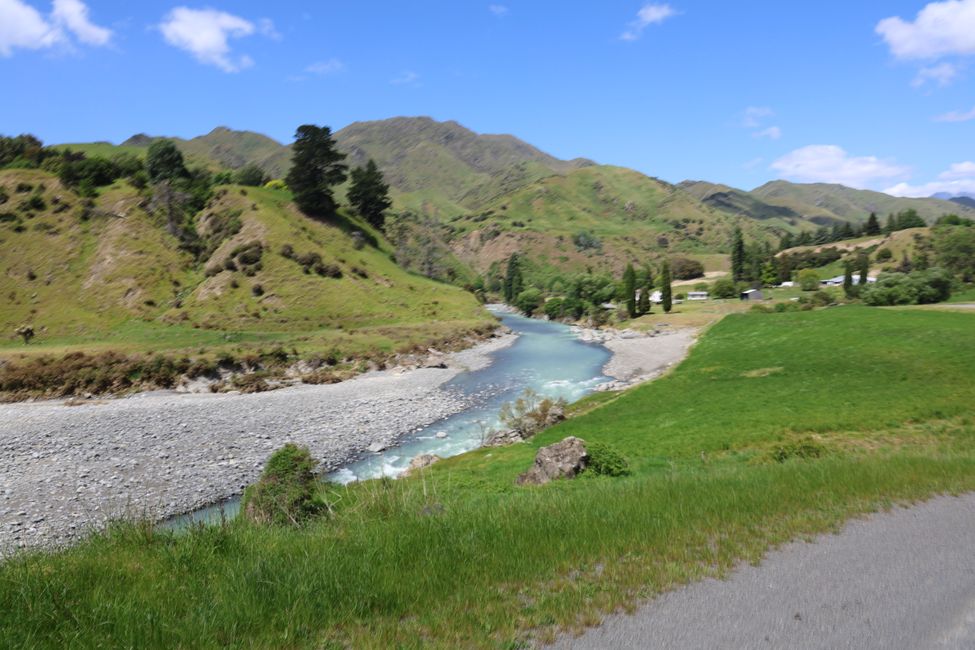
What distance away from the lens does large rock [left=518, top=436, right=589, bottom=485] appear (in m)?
17.4

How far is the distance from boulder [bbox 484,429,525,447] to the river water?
129cm

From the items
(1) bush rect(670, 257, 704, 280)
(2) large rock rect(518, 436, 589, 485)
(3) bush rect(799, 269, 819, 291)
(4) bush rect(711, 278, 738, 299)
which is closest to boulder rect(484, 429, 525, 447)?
(2) large rock rect(518, 436, 589, 485)

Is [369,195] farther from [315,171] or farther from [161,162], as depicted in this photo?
[161,162]

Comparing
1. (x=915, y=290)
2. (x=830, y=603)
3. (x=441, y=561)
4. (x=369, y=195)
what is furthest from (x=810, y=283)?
(x=441, y=561)

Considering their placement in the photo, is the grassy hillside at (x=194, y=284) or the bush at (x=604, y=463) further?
the grassy hillside at (x=194, y=284)

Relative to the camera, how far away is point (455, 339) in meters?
79.3

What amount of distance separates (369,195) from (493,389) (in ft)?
305

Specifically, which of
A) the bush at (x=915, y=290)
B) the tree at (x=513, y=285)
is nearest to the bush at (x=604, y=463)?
the bush at (x=915, y=290)

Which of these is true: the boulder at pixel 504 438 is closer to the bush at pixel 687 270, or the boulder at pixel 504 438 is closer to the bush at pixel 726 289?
the bush at pixel 726 289

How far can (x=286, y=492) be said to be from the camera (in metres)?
14.6

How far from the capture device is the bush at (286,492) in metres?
13.9

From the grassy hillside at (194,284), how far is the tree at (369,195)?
26747 millimetres

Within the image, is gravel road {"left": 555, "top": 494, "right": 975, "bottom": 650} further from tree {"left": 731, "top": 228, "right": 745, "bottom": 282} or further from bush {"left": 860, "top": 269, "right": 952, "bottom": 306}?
tree {"left": 731, "top": 228, "right": 745, "bottom": 282}

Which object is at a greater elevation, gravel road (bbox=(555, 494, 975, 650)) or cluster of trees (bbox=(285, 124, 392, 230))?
cluster of trees (bbox=(285, 124, 392, 230))
